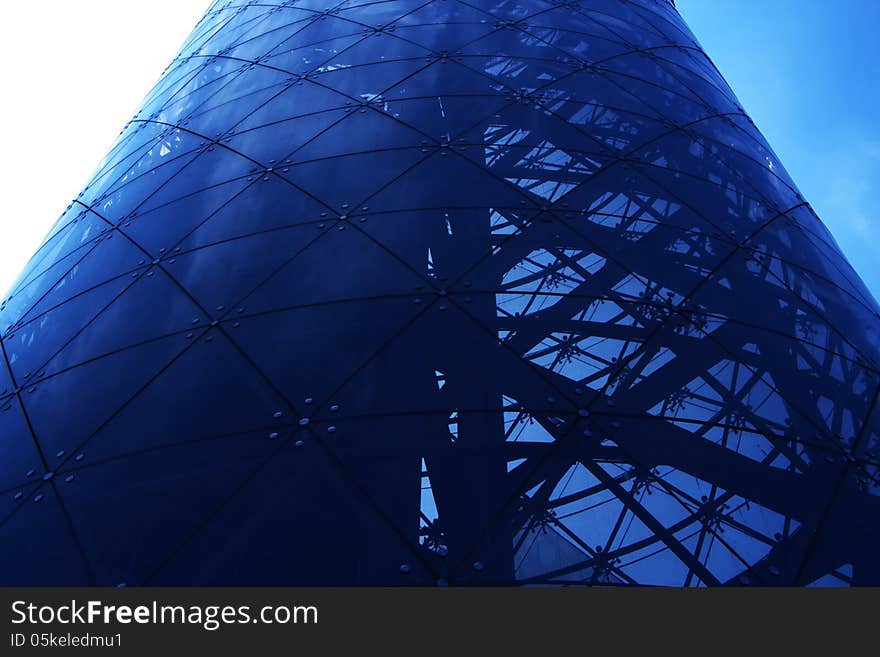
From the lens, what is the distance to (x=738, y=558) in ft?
12.1

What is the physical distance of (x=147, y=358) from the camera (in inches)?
202

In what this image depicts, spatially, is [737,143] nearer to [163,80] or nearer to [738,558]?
[738,558]

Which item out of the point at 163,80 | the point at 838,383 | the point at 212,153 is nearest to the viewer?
the point at 838,383

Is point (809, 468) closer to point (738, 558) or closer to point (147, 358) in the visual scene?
point (738, 558)

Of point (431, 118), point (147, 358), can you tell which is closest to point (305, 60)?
point (431, 118)

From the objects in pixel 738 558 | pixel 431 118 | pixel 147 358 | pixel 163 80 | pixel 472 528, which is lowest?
pixel 738 558

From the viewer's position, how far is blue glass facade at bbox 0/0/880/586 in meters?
3.79

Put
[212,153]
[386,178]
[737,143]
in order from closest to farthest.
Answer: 1. [386,178]
2. [212,153]
3. [737,143]

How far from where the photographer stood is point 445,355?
15.3ft

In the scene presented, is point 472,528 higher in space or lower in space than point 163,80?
lower

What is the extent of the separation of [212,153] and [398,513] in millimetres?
5304

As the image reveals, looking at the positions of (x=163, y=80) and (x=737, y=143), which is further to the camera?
(x=163, y=80)

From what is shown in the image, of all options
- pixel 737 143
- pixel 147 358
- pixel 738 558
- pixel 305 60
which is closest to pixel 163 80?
pixel 305 60

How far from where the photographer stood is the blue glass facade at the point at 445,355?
379 centimetres
